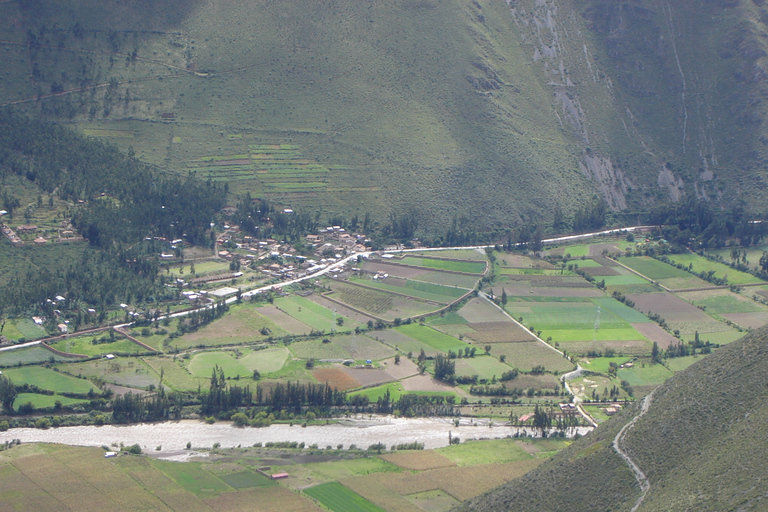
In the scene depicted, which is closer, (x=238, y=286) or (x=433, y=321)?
(x=433, y=321)

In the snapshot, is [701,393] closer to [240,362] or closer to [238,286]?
[240,362]

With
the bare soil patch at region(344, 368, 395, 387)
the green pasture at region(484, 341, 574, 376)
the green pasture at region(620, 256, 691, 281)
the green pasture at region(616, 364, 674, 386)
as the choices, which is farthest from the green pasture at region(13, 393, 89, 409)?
the green pasture at region(620, 256, 691, 281)

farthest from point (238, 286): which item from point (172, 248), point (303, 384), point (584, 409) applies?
point (584, 409)

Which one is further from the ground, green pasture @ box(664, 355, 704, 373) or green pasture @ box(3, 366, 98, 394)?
green pasture @ box(664, 355, 704, 373)

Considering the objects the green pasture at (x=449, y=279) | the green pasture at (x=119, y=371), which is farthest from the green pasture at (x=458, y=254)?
the green pasture at (x=119, y=371)

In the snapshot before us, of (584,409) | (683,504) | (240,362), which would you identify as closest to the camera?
(683,504)

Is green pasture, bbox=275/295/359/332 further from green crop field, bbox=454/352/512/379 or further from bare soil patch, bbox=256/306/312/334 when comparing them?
green crop field, bbox=454/352/512/379
